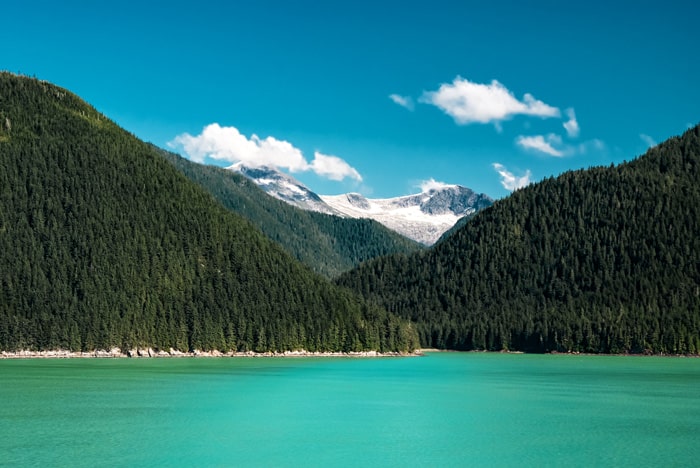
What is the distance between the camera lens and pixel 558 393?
397ft

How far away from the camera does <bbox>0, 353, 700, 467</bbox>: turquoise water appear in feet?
217

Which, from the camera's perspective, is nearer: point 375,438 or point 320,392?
point 375,438

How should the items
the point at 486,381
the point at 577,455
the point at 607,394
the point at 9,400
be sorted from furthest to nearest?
1. the point at 486,381
2. the point at 607,394
3. the point at 9,400
4. the point at 577,455

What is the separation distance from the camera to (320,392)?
396ft

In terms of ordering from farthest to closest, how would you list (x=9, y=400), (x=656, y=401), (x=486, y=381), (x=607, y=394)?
1. (x=486, y=381)
2. (x=607, y=394)
3. (x=656, y=401)
4. (x=9, y=400)

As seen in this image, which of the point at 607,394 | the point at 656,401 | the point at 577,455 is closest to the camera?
the point at 577,455

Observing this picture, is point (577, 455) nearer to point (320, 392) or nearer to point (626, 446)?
point (626, 446)

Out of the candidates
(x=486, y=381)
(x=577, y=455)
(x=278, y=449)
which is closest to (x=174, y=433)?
(x=278, y=449)

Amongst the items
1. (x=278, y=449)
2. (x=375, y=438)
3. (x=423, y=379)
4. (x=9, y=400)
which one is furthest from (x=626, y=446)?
(x=423, y=379)

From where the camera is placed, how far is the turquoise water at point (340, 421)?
217 feet

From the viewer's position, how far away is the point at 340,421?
287 feet

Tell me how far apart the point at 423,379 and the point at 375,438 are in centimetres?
7608

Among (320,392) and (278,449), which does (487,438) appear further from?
(320,392)

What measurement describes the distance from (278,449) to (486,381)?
8107 centimetres
